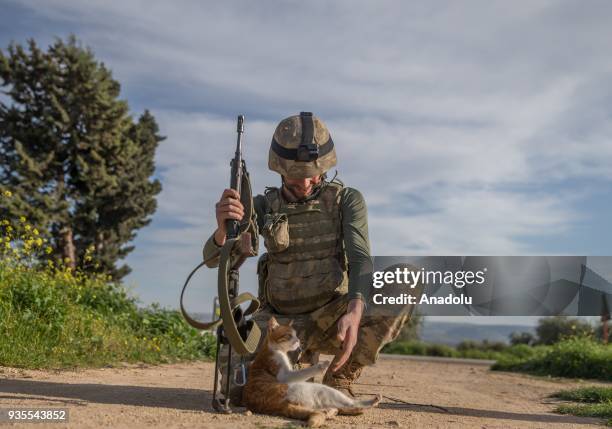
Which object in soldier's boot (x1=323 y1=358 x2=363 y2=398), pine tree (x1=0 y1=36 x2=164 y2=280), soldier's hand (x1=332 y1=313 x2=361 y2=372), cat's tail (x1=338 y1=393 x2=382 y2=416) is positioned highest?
pine tree (x1=0 y1=36 x2=164 y2=280)

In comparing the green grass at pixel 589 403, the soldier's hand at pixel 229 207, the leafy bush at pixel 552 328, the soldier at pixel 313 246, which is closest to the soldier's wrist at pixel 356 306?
the soldier at pixel 313 246

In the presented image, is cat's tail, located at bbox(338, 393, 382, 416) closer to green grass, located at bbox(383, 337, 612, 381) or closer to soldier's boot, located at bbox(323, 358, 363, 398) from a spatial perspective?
soldier's boot, located at bbox(323, 358, 363, 398)

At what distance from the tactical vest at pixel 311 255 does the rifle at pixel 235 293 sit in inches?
28.8

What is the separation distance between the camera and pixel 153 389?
6.27m

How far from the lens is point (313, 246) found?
546 cm

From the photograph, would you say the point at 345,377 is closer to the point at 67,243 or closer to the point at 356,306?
the point at 356,306

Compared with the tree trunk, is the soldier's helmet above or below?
below

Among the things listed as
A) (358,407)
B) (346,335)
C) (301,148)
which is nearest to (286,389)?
(346,335)

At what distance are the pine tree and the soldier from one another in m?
20.6

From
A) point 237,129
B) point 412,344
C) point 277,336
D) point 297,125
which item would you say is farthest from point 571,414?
point 412,344

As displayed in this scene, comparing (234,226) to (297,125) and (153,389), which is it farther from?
(153,389)

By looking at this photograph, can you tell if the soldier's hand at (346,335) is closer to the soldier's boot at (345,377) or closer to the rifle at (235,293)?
the rifle at (235,293)

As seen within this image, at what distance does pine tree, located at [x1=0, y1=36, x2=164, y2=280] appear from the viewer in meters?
24.8

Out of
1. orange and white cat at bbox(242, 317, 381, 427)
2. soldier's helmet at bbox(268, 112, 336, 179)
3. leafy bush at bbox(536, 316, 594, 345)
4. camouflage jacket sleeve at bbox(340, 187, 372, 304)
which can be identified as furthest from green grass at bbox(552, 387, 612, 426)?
leafy bush at bbox(536, 316, 594, 345)
